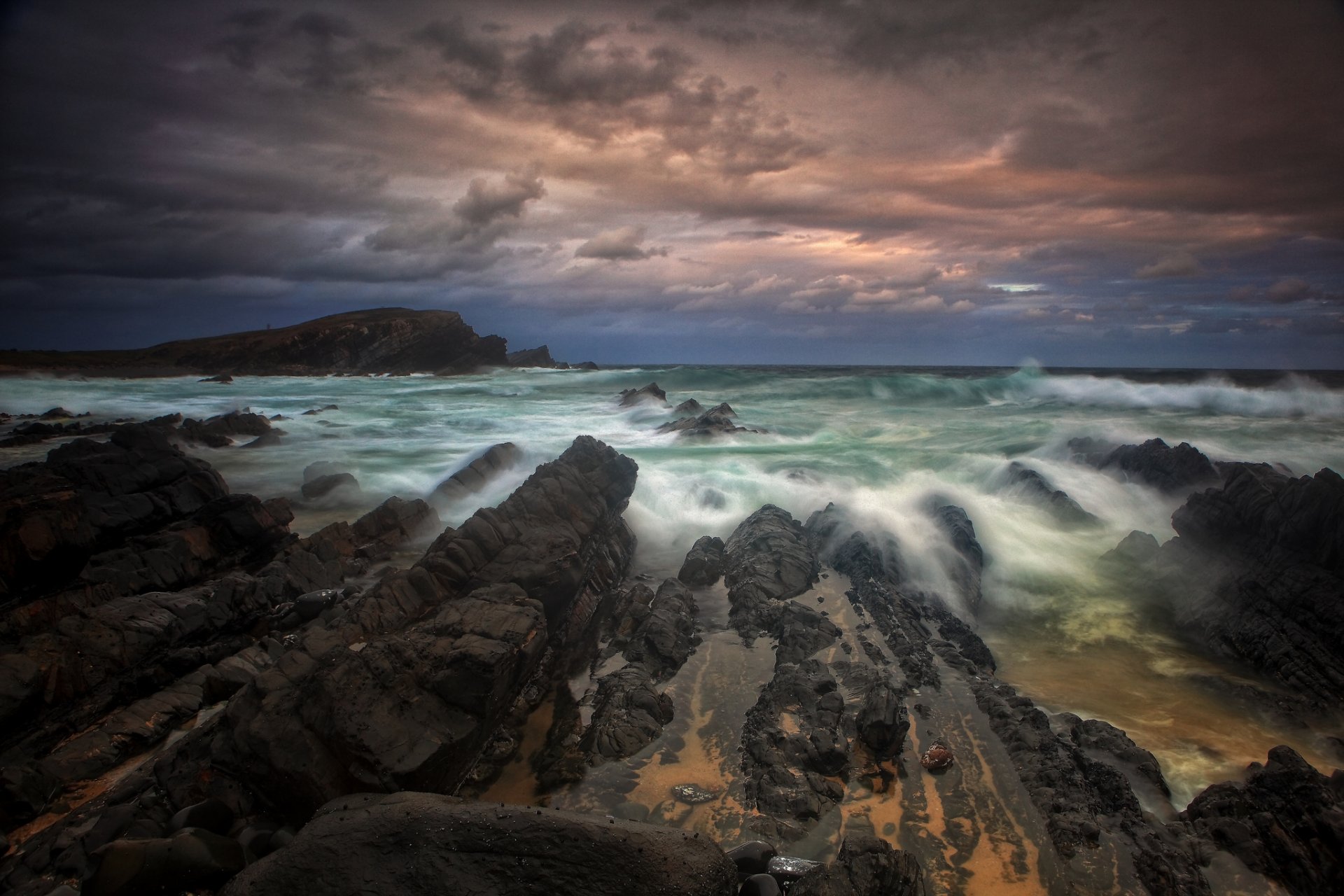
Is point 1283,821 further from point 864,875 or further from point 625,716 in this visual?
point 625,716

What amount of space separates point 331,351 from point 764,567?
78.5m

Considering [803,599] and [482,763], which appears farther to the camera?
[803,599]

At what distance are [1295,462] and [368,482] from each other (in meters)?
26.2

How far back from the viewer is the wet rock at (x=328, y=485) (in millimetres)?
15008

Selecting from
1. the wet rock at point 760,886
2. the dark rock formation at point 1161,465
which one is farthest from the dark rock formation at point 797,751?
the dark rock formation at point 1161,465

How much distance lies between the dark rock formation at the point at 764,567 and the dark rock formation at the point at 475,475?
6.15 meters

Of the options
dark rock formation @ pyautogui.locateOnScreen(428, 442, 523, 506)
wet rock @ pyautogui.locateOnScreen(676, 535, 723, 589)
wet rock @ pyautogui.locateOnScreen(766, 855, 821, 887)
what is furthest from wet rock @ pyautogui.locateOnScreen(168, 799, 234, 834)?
dark rock formation @ pyautogui.locateOnScreen(428, 442, 523, 506)

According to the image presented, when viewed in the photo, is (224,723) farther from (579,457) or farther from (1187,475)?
(1187,475)

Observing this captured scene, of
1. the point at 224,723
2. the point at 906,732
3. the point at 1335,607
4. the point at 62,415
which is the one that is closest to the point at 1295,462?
the point at 1335,607

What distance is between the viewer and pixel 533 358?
9762 centimetres

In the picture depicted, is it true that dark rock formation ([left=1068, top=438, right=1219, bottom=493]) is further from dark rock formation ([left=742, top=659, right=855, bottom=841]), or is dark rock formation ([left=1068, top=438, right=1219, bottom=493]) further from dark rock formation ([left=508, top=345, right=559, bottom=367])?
dark rock formation ([left=508, top=345, right=559, bottom=367])

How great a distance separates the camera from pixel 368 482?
53.9ft

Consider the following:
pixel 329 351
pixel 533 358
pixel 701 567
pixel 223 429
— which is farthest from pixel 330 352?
pixel 701 567

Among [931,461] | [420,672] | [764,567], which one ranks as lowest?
[764,567]
